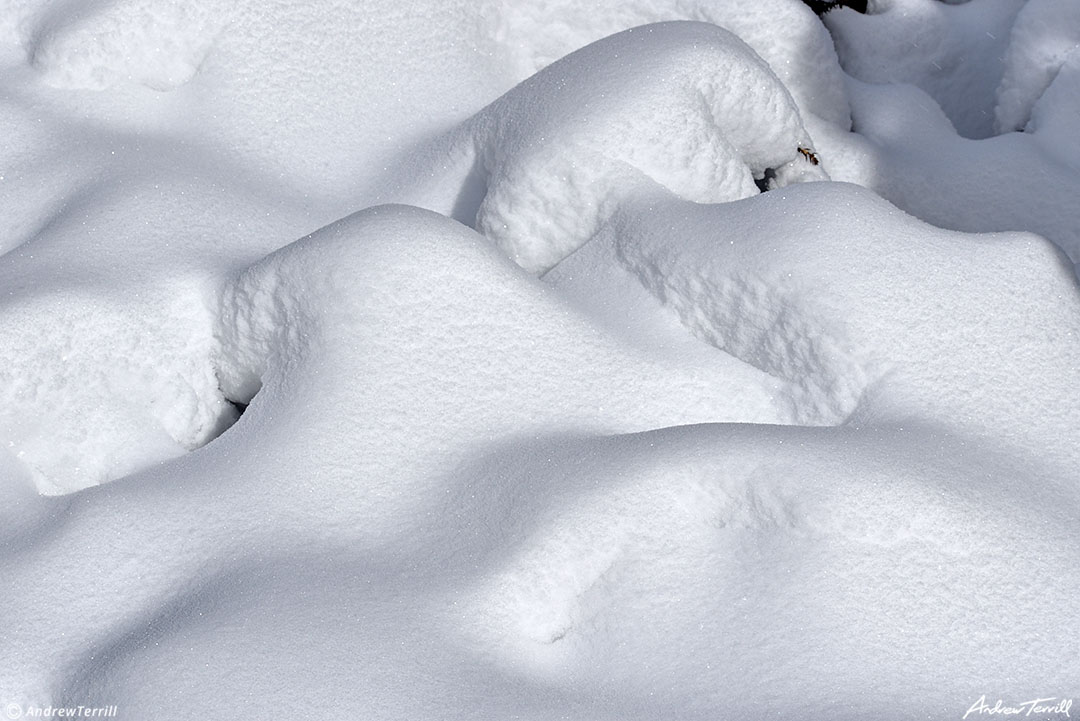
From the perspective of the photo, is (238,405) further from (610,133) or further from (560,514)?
(610,133)

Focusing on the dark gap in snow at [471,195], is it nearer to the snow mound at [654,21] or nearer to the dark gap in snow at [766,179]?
the snow mound at [654,21]

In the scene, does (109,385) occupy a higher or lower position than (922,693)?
higher

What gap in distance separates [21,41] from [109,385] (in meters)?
1.32

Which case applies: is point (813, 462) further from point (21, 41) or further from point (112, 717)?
point (21, 41)

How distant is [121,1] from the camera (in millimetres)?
3076

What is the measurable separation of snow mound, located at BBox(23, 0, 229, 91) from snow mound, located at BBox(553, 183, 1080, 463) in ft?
4.29

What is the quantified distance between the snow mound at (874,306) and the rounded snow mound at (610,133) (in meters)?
0.19

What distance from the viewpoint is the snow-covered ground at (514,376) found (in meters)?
1.88

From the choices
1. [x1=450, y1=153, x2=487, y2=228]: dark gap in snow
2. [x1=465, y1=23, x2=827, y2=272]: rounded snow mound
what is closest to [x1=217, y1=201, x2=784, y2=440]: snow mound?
[x1=465, y1=23, x2=827, y2=272]: rounded snow mound

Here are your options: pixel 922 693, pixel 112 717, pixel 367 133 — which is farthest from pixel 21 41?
pixel 922 693

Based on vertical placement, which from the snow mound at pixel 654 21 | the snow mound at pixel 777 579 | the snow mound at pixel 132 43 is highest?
the snow mound at pixel 132 43

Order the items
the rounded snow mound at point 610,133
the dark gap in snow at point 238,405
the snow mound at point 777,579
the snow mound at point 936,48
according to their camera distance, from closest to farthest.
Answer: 1. the snow mound at point 777,579
2. the dark gap in snow at point 238,405
3. the rounded snow mound at point 610,133
4. the snow mound at point 936,48

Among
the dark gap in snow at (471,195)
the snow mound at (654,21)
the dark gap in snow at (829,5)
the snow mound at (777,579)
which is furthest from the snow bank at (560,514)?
the dark gap in snow at (829,5)

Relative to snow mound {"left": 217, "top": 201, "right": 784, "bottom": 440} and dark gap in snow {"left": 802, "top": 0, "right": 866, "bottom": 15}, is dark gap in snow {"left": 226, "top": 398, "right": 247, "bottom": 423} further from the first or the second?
dark gap in snow {"left": 802, "top": 0, "right": 866, "bottom": 15}
